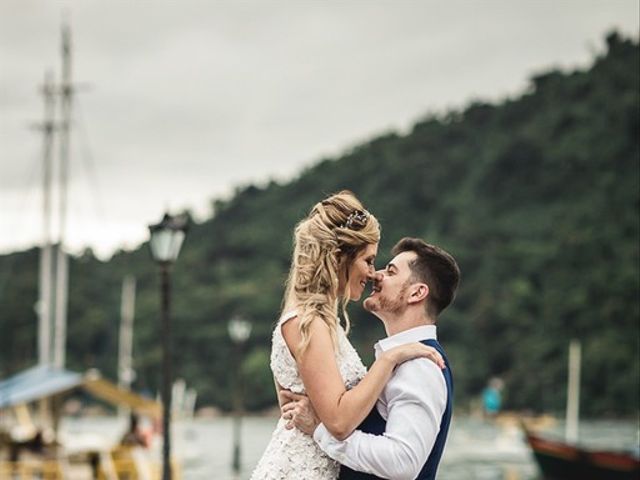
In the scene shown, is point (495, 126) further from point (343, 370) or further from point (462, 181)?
point (343, 370)

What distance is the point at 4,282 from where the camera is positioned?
93.1m

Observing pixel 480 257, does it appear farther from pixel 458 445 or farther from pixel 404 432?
pixel 404 432

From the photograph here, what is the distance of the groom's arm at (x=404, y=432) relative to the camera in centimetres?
318

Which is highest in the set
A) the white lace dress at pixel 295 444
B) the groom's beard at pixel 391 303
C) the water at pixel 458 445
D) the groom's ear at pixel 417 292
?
the groom's ear at pixel 417 292

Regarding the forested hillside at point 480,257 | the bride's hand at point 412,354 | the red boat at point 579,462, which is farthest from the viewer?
the forested hillside at point 480,257

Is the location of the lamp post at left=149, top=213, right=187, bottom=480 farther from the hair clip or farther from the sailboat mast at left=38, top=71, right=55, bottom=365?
the sailboat mast at left=38, top=71, right=55, bottom=365

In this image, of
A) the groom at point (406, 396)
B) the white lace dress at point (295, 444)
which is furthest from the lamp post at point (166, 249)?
the groom at point (406, 396)

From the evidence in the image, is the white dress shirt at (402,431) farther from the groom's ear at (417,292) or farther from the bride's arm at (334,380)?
the groom's ear at (417,292)

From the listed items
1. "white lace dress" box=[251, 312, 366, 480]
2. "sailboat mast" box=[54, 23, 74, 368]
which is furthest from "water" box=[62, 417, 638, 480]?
"white lace dress" box=[251, 312, 366, 480]

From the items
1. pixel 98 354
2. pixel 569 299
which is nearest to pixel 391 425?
pixel 569 299

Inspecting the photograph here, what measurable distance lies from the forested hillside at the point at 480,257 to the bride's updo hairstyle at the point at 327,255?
72845mm

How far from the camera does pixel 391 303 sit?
3.43m

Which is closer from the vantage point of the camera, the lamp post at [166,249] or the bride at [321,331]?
the bride at [321,331]

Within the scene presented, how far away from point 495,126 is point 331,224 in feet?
336
